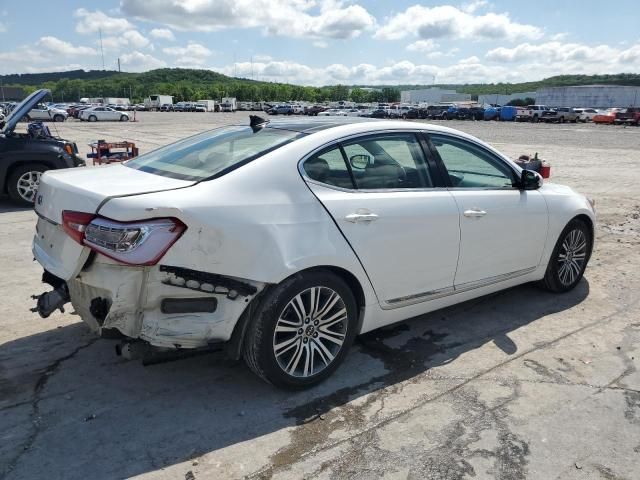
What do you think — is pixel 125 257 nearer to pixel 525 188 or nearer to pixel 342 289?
pixel 342 289

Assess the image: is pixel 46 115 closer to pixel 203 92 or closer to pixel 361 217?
pixel 361 217

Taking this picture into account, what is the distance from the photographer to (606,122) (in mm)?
51594

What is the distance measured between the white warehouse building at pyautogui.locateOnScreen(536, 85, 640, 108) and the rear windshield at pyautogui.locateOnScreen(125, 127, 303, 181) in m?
108

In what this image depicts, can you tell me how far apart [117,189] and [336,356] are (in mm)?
1678

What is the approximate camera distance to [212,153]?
142 inches

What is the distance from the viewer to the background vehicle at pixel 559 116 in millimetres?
54156

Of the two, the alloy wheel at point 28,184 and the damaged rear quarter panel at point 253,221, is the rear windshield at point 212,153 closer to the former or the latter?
the damaged rear quarter panel at point 253,221

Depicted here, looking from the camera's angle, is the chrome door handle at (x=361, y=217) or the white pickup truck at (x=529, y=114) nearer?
the chrome door handle at (x=361, y=217)

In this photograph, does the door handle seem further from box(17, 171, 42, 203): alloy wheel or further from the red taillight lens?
box(17, 171, 42, 203): alloy wheel

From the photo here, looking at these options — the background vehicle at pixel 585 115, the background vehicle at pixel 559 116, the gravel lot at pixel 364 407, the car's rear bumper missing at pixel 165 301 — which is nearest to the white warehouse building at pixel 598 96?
the background vehicle at pixel 585 115

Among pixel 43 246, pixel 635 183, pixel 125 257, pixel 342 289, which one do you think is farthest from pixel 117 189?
pixel 635 183

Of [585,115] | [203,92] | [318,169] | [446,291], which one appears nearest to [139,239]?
[318,169]

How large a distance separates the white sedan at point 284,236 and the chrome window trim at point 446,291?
12mm

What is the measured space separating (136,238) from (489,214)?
259 cm
